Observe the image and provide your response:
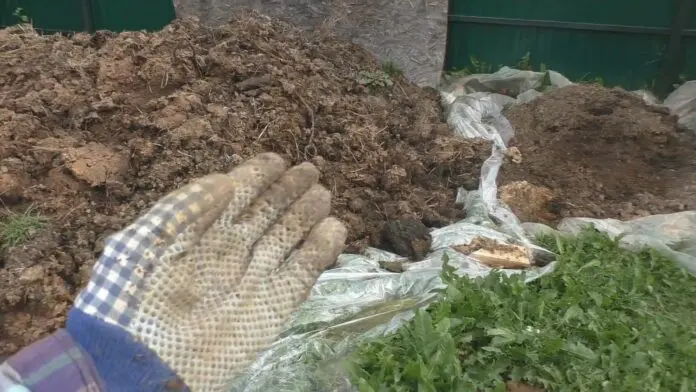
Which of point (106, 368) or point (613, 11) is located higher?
point (613, 11)

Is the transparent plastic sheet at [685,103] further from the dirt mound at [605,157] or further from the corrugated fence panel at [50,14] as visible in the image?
the corrugated fence panel at [50,14]

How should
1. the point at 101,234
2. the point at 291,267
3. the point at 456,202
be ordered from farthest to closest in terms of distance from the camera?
1. the point at 456,202
2. the point at 101,234
3. the point at 291,267

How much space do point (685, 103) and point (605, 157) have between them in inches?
42.1

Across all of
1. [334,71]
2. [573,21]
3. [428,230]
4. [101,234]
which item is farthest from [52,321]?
[573,21]

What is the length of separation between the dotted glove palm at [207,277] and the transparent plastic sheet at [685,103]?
381cm

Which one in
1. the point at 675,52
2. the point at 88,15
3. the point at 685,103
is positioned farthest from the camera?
the point at 88,15

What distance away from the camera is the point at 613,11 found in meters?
5.45

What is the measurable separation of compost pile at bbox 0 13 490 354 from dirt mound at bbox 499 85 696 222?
20.0 inches

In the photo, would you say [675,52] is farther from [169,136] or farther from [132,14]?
[132,14]

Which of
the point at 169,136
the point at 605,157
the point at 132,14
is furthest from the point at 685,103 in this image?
the point at 132,14

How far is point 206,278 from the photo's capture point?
5.63 ft

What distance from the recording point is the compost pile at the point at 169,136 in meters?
3.16

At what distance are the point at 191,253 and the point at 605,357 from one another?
173 cm

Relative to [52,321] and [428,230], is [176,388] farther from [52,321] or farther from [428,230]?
[428,230]
